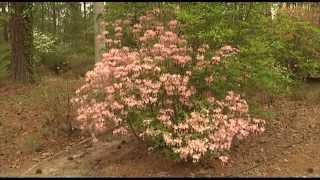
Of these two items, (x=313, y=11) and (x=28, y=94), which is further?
(x=313, y=11)

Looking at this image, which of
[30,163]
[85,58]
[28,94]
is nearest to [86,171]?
[30,163]

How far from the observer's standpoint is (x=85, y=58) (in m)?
19.8

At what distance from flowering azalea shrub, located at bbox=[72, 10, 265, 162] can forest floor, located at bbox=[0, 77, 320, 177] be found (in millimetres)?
540

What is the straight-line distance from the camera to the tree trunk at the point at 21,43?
567 inches

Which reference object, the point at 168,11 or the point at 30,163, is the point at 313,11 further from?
the point at 30,163

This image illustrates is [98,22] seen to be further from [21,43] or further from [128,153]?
[21,43]

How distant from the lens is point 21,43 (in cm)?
1459

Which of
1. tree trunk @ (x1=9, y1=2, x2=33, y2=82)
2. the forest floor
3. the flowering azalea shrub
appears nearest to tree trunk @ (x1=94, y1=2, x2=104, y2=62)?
the flowering azalea shrub

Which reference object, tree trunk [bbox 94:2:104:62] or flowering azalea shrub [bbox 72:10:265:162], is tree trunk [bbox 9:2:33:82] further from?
flowering azalea shrub [bbox 72:10:265:162]

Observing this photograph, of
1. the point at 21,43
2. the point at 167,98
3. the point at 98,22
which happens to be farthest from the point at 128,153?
the point at 21,43

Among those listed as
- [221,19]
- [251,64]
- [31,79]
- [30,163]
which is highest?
[221,19]

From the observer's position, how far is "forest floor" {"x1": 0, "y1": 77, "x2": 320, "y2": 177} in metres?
9.98

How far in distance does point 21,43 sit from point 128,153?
544 cm

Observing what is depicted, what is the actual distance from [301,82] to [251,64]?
18.8 feet
